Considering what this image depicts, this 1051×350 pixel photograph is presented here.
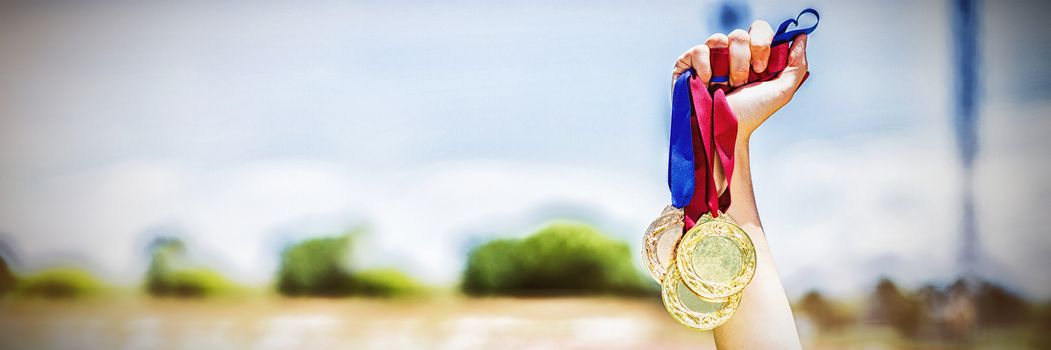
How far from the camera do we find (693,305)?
3.80 ft

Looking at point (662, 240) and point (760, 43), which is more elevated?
point (760, 43)

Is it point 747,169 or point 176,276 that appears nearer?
point 747,169

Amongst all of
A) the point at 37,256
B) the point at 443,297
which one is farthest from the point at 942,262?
the point at 37,256

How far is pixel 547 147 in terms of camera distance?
3.76 m

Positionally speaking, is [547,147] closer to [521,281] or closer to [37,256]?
[521,281]

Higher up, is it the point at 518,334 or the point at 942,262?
the point at 942,262

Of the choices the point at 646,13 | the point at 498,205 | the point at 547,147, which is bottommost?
the point at 498,205

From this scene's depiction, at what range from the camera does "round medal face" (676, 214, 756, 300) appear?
1.13m

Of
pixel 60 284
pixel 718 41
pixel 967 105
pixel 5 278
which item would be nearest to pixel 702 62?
pixel 718 41

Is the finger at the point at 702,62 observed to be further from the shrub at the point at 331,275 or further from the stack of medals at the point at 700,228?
the shrub at the point at 331,275

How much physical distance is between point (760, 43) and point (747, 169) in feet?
0.58

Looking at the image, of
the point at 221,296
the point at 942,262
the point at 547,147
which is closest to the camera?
the point at 942,262

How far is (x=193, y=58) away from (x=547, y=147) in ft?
5.33

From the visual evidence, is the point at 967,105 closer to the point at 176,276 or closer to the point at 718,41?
the point at 718,41
